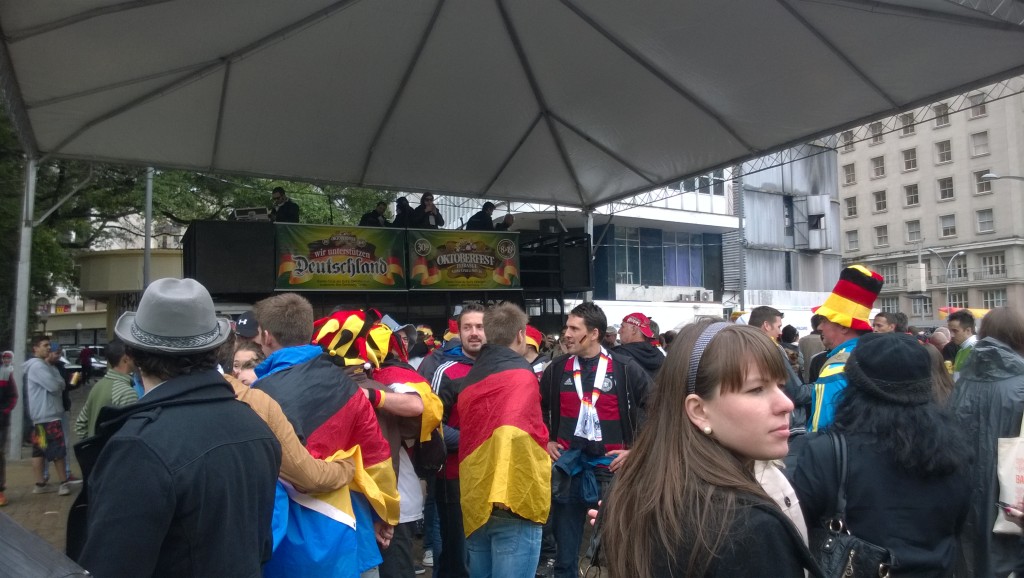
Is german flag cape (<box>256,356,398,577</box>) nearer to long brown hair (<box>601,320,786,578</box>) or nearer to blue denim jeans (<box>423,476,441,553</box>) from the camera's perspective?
long brown hair (<box>601,320,786,578</box>)

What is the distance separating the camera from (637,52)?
8000 mm

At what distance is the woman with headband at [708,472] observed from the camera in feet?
4.47

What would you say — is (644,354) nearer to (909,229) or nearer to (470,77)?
(470,77)

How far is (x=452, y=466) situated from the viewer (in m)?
4.60

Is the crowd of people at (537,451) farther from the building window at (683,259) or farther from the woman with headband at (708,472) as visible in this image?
the building window at (683,259)

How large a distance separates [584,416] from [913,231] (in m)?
61.2

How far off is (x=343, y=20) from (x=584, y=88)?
3.10 meters

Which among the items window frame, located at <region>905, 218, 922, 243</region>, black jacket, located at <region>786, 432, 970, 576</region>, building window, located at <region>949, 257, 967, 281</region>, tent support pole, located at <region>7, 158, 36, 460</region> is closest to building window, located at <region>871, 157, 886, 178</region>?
window frame, located at <region>905, 218, 922, 243</region>

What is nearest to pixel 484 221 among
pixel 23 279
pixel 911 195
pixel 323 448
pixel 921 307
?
pixel 23 279

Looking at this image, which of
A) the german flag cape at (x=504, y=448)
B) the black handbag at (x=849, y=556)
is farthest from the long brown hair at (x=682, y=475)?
the german flag cape at (x=504, y=448)

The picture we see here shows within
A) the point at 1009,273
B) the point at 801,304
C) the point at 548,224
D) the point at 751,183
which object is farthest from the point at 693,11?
the point at 1009,273

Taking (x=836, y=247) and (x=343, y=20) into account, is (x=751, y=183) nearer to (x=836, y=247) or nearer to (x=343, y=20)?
(x=836, y=247)

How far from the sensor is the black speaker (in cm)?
1048

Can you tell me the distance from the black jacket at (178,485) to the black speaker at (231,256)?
913cm
